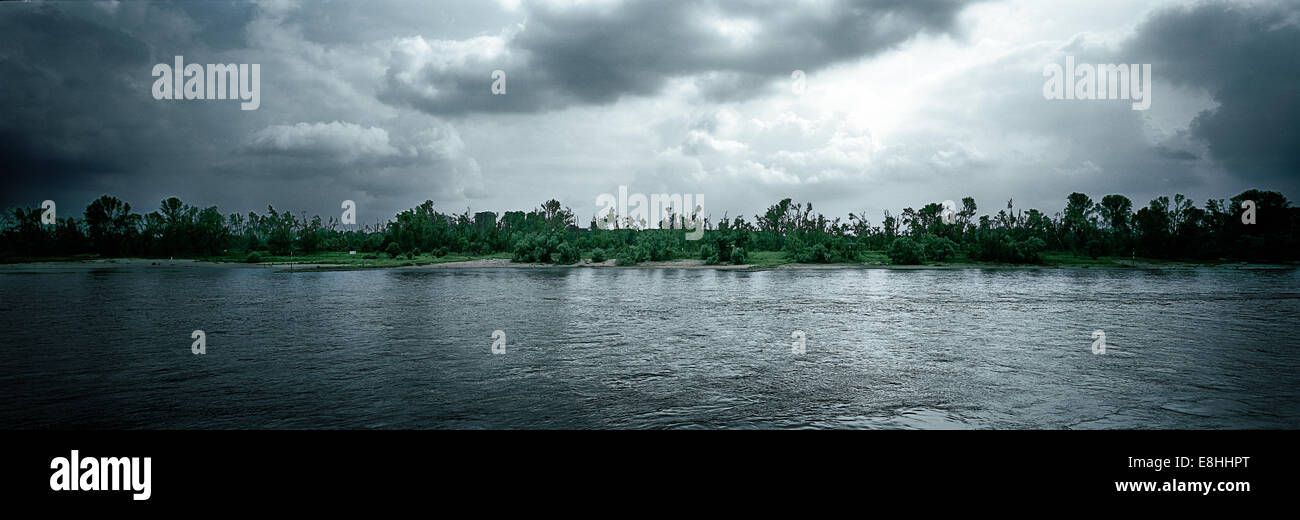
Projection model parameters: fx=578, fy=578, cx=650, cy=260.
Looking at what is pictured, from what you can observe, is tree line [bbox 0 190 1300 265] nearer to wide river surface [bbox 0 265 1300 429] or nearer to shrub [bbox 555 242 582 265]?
shrub [bbox 555 242 582 265]

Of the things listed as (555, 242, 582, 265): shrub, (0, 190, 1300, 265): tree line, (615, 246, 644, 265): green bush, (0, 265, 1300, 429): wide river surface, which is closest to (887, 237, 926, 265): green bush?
(0, 190, 1300, 265): tree line

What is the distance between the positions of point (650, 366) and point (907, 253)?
8839cm

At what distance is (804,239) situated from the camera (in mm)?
123438

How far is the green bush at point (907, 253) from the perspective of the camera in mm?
93438

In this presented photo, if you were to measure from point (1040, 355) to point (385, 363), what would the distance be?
1965cm

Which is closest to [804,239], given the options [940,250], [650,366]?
[940,250]

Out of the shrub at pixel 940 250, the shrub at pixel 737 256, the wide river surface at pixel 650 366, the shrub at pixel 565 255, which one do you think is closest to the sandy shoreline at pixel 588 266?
the shrub at pixel 565 255

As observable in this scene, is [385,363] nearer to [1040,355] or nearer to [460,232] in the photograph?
[1040,355]

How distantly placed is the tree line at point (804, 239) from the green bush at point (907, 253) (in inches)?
6.4

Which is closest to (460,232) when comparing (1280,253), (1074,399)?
(1074,399)

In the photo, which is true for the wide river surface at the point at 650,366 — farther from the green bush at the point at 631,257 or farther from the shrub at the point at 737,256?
the green bush at the point at 631,257

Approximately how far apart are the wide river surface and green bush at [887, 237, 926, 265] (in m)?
60.4

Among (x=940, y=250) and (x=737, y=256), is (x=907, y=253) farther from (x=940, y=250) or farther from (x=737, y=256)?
(x=737, y=256)
